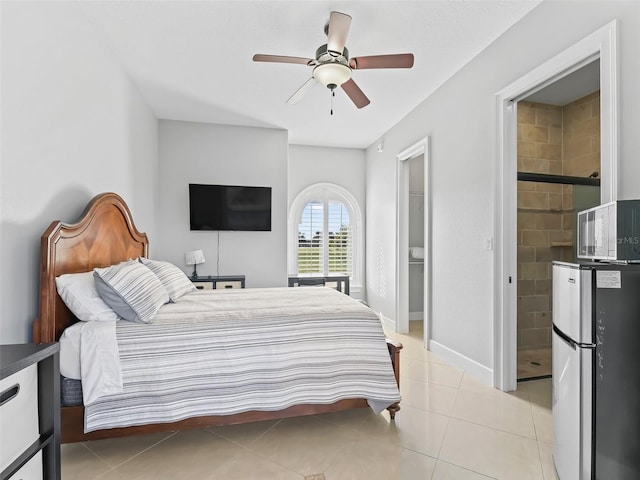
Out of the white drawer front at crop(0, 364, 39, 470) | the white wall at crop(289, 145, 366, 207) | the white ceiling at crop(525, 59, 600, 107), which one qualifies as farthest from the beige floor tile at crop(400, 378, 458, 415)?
the white wall at crop(289, 145, 366, 207)

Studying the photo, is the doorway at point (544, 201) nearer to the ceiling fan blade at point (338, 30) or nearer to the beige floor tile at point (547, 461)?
the beige floor tile at point (547, 461)

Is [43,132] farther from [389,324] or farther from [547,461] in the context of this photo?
[389,324]

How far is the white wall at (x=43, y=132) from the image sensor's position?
167cm

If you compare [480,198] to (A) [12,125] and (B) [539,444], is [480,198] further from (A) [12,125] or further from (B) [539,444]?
(A) [12,125]

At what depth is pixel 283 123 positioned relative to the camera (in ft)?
15.4

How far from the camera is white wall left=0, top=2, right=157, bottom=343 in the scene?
5.47ft

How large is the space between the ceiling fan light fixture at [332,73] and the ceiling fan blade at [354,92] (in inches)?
6.8

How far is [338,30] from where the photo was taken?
7.23ft

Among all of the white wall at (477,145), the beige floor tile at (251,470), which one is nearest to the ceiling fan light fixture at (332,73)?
the white wall at (477,145)

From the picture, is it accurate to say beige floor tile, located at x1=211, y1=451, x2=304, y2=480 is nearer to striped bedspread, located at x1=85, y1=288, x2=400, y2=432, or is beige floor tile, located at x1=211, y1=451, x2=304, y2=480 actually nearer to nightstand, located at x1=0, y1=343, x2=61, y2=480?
striped bedspread, located at x1=85, y1=288, x2=400, y2=432

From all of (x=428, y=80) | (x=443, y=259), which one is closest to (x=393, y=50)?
(x=428, y=80)

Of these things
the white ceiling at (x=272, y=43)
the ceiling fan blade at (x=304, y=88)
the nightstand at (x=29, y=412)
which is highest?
the white ceiling at (x=272, y=43)

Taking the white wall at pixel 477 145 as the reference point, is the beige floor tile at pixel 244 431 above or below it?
below

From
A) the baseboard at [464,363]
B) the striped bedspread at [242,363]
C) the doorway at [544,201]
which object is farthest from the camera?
the doorway at [544,201]
